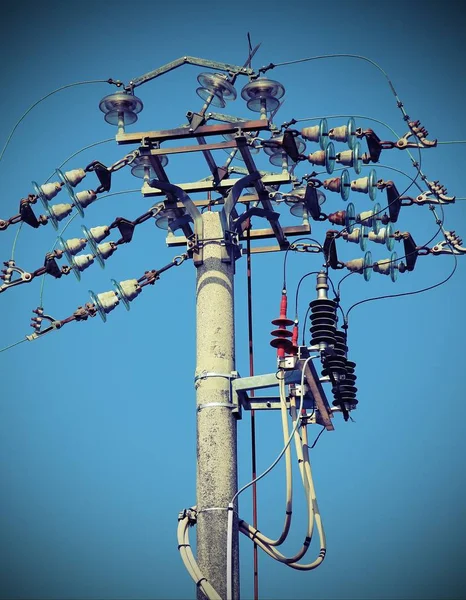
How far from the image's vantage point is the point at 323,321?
62.2ft

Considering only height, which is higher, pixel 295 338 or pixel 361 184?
pixel 361 184

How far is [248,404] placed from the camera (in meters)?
18.9

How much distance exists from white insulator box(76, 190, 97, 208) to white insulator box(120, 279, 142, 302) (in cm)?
123

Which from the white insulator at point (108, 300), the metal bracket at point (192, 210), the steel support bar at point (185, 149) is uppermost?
the steel support bar at point (185, 149)

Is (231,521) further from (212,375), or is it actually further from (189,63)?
(189,63)

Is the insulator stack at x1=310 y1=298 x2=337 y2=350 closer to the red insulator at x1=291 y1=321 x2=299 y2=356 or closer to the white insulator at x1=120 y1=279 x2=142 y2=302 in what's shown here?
the red insulator at x1=291 y1=321 x2=299 y2=356

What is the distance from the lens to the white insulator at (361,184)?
20609mm

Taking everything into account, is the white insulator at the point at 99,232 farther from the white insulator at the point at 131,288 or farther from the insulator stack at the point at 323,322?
the insulator stack at the point at 323,322

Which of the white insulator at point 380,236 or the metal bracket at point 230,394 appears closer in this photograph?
the metal bracket at point 230,394

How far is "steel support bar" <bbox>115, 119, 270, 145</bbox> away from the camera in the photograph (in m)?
19.0

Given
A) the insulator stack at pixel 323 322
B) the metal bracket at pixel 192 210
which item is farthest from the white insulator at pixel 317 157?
the insulator stack at pixel 323 322

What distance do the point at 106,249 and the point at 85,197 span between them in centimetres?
80

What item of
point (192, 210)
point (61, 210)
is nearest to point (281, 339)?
point (192, 210)

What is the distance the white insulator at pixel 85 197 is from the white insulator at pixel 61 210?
9.0 inches
